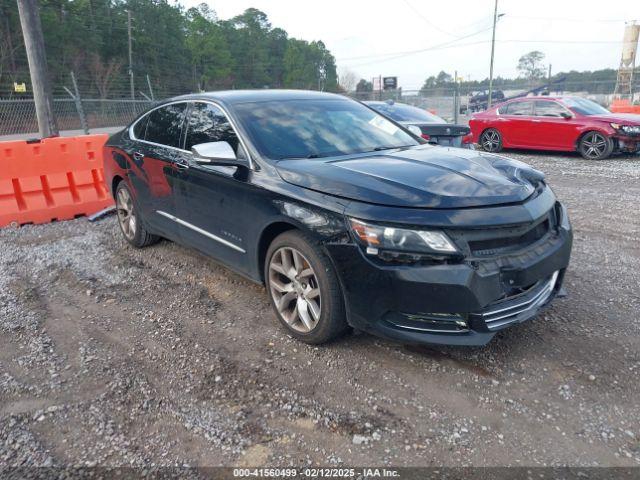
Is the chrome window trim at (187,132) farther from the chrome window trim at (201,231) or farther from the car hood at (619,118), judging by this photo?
the car hood at (619,118)

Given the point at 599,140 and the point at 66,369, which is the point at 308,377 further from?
the point at 599,140

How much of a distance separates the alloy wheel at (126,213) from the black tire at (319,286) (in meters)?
2.64

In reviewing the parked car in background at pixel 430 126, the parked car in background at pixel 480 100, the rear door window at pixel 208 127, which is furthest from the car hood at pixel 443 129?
the parked car in background at pixel 480 100

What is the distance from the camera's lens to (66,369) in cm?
320

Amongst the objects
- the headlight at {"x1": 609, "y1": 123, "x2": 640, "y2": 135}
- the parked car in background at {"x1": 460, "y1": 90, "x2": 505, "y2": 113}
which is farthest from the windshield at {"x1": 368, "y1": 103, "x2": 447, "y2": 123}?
the parked car in background at {"x1": 460, "y1": 90, "x2": 505, "y2": 113}

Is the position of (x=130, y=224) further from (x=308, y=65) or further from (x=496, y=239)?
(x=308, y=65)

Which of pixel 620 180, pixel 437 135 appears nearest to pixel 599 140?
pixel 620 180

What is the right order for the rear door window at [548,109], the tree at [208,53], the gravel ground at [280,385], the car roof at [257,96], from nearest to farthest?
the gravel ground at [280,385] < the car roof at [257,96] < the rear door window at [548,109] < the tree at [208,53]

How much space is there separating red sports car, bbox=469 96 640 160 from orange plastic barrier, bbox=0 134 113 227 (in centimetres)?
983

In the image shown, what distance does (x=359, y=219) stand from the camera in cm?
284

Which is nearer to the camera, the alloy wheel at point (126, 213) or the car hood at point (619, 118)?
the alloy wheel at point (126, 213)

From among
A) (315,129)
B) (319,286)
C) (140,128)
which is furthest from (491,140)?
(319,286)

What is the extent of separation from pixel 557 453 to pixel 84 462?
2.26 metres

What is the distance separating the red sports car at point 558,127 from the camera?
36.1 feet
